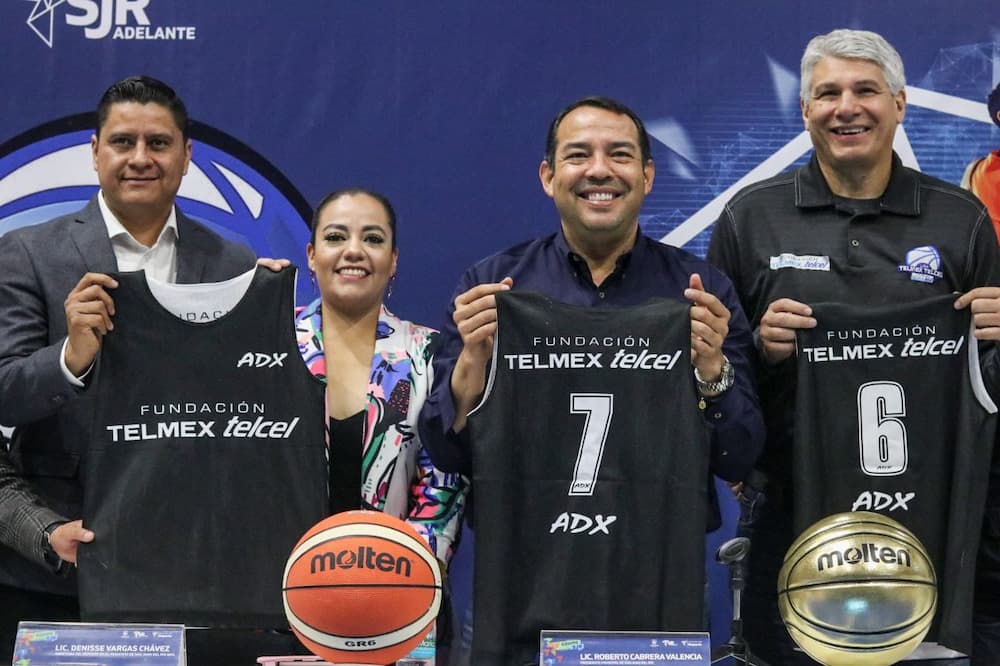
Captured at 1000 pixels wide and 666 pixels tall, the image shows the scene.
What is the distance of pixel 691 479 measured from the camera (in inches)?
113

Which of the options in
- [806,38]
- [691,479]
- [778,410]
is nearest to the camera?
[691,479]

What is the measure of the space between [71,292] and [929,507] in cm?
226

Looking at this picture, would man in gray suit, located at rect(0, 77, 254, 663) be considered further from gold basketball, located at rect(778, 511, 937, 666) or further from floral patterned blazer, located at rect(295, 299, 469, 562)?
gold basketball, located at rect(778, 511, 937, 666)

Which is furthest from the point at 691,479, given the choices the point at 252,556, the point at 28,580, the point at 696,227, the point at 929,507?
the point at 28,580

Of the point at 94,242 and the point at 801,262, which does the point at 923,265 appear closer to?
the point at 801,262

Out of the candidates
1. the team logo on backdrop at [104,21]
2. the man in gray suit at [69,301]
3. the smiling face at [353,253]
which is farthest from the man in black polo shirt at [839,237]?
the team logo on backdrop at [104,21]

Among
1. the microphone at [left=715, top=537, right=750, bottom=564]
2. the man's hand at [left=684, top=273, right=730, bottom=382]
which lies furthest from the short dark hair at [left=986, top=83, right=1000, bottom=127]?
the microphone at [left=715, top=537, right=750, bottom=564]

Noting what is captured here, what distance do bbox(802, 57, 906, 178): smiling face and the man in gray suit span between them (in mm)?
1674

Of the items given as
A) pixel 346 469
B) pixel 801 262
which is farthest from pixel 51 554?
pixel 801 262

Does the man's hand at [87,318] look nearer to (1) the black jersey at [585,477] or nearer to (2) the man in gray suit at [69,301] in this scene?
(2) the man in gray suit at [69,301]

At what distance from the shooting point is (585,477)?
2.90 m

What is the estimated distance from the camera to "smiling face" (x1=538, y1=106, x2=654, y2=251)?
312 centimetres

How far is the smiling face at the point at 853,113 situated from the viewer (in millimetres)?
3340

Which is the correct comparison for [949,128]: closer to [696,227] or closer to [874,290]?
[696,227]
